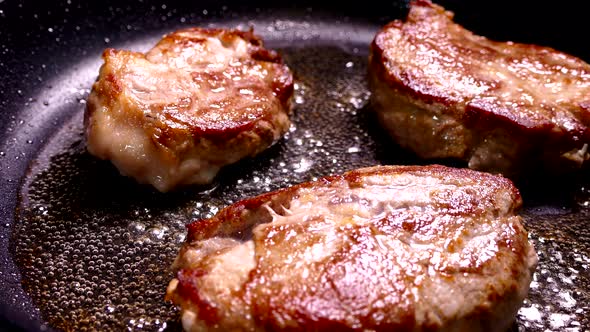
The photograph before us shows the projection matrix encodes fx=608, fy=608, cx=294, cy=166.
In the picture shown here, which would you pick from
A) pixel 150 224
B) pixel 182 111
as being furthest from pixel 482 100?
pixel 150 224

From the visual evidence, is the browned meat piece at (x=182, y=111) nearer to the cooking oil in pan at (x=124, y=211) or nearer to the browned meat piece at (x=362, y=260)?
the cooking oil in pan at (x=124, y=211)

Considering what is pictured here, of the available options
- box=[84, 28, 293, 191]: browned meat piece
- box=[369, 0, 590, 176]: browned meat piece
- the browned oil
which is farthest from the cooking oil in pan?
box=[369, 0, 590, 176]: browned meat piece

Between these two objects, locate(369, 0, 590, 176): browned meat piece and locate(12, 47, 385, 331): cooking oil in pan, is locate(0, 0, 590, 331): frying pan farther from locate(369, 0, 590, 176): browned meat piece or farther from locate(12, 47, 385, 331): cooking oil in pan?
locate(369, 0, 590, 176): browned meat piece

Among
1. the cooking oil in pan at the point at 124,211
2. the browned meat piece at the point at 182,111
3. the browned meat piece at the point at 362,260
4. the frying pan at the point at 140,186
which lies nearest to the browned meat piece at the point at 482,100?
the frying pan at the point at 140,186

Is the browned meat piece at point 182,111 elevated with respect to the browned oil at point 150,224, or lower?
elevated

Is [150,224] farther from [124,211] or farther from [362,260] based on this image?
[362,260]

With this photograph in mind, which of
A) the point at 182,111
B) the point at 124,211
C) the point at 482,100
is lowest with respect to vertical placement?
the point at 124,211

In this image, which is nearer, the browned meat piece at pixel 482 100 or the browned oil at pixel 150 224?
the browned oil at pixel 150 224
